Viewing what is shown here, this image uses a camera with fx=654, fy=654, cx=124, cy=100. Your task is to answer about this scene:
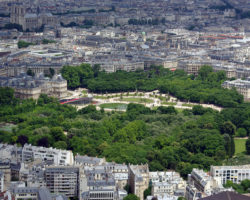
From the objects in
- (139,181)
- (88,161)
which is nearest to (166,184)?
(139,181)

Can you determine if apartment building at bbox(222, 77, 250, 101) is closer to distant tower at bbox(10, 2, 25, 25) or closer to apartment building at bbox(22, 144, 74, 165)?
apartment building at bbox(22, 144, 74, 165)

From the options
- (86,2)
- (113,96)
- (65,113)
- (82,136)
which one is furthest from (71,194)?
(86,2)

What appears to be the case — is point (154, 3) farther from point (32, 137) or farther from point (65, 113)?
point (32, 137)

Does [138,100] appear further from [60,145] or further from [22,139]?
[60,145]

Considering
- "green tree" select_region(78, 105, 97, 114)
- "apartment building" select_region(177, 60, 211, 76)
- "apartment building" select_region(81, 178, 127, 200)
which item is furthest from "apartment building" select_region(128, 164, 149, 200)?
"apartment building" select_region(177, 60, 211, 76)

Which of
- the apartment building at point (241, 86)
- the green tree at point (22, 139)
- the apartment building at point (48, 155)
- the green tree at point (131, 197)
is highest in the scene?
the green tree at point (131, 197)

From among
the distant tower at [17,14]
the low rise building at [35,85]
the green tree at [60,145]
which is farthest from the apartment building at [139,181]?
the distant tower at [17,14]

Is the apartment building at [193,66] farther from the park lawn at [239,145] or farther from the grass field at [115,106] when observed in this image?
the park lawn at [239,145]
